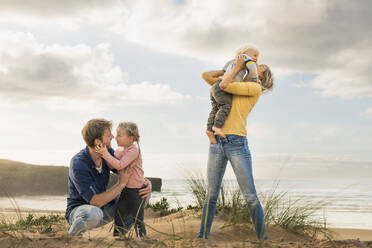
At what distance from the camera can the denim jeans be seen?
3416 millimetres

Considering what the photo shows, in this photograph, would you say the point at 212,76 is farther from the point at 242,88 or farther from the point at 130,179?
the point at 130,179

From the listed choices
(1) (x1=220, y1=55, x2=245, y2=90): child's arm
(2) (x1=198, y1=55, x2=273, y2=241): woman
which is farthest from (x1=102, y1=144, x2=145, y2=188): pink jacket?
(1) (x1=220, y1=55, x2=245, y2=90): child's arm

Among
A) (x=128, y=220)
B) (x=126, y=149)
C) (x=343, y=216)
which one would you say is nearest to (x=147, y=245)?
(x=128, y=220)

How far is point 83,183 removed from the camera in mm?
3533

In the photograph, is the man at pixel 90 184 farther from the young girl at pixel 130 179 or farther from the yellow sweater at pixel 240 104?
the yellow sweater at pixel 240 104

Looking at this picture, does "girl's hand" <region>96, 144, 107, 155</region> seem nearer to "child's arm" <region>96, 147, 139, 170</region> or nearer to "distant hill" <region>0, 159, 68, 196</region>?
"child's arm" <region>96, 147, 139, 170</region>

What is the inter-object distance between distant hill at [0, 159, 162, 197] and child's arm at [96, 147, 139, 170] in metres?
11.0

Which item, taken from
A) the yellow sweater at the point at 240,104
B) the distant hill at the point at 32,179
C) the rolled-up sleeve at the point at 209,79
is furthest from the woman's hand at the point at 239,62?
the distant hill at the point at 32,179

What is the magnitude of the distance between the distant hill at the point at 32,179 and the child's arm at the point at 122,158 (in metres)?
11.0

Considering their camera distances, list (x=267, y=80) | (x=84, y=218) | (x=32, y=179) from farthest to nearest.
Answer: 1. (x=32, y=179)
2. (x=267, y=80)
3. (x=84, y=218)

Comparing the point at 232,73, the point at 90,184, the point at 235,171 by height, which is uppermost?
the point at 232,73

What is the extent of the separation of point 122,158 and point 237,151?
1.28m

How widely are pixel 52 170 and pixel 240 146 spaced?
13.8 meters

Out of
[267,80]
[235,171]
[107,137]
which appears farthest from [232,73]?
[107,137]
